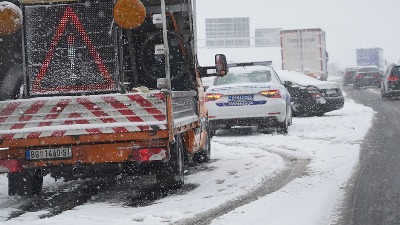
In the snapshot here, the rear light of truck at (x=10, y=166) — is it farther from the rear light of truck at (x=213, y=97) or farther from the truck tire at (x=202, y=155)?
the rear light of truck at (x=213, y=97)

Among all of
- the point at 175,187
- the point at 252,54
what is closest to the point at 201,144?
the point at 175,187

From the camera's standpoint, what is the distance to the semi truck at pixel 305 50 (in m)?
36.2

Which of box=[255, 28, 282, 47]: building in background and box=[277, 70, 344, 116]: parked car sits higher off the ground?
box=[255, 28, 282, 47]: building in background

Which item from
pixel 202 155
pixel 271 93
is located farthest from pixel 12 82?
pixel 271 93

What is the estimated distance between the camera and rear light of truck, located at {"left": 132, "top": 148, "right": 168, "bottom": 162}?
712cm

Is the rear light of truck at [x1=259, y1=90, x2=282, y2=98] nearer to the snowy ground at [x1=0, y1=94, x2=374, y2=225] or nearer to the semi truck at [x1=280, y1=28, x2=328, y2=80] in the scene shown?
the snowy ground at [x1=0, y1=94, x2=374, y2=225]

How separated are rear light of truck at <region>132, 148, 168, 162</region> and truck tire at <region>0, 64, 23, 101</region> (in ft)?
6.02

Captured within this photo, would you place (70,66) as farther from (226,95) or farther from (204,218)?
(226,95)

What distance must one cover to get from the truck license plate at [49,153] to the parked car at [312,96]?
503 inches

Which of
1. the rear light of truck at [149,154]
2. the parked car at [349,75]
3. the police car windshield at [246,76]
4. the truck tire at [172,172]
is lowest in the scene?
the parked car at [349,75]

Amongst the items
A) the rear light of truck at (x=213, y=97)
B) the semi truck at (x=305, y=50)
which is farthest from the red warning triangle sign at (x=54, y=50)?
the semi truck at (x=305, y=50)

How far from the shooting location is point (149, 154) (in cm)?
714

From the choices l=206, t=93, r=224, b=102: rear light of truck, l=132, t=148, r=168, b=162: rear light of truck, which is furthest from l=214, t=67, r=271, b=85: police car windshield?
l=132, t=148, r=168, b=162: rear light of truck

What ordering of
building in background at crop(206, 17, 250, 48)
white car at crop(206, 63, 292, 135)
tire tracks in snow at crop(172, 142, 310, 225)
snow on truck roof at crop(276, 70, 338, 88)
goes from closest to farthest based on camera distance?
tire tracks in snow at crop(172, 142, 310, 225) → white car at crop(206, 63, 292, 135) → snow on truck roof at crop(276, 70, 338, 88) → building in background at crop(206, 17, 250, 48)
